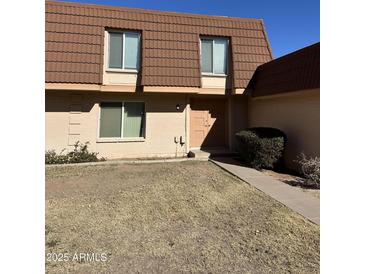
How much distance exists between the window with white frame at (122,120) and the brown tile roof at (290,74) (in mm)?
5334

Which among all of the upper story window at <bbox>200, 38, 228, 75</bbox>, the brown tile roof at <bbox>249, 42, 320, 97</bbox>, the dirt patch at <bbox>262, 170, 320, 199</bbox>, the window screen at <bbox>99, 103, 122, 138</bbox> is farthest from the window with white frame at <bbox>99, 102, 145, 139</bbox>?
the dirt patch at <bbox>262, 170, 320, 199</bbox>

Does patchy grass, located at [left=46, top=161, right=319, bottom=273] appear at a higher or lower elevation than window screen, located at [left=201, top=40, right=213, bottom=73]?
lower

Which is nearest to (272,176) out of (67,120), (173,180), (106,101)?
(173,180)

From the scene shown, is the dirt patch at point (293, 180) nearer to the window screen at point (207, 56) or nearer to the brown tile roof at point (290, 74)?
the brown tile roof at point (290, 74)

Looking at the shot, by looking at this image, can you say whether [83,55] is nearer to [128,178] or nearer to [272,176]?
[128,178]

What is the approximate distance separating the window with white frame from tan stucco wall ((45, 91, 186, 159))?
243 millimetres

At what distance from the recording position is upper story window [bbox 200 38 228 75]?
1322 centimetres

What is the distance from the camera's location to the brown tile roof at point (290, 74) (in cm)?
922

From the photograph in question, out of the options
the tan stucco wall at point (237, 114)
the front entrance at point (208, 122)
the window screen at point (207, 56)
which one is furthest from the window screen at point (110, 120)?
the tan stucco wall at point (237, 114)

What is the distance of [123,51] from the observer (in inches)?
480

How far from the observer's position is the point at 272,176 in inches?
368

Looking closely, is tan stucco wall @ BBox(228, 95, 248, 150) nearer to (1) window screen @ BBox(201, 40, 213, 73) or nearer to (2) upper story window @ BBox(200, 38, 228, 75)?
(2) upper story window @ BBox(200, 38, 228, 75)

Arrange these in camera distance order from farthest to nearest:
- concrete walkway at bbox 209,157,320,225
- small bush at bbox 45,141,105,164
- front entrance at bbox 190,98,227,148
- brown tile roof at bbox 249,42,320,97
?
front entrance at bbox 190,98,227,148 < small bush at bbox 45,141,105,164 < brown tile roof at bbox 249,42,320,97 < concrete walkway at bbox 209,157,320,225

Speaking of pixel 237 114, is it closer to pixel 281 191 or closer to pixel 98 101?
pixel 98 101
